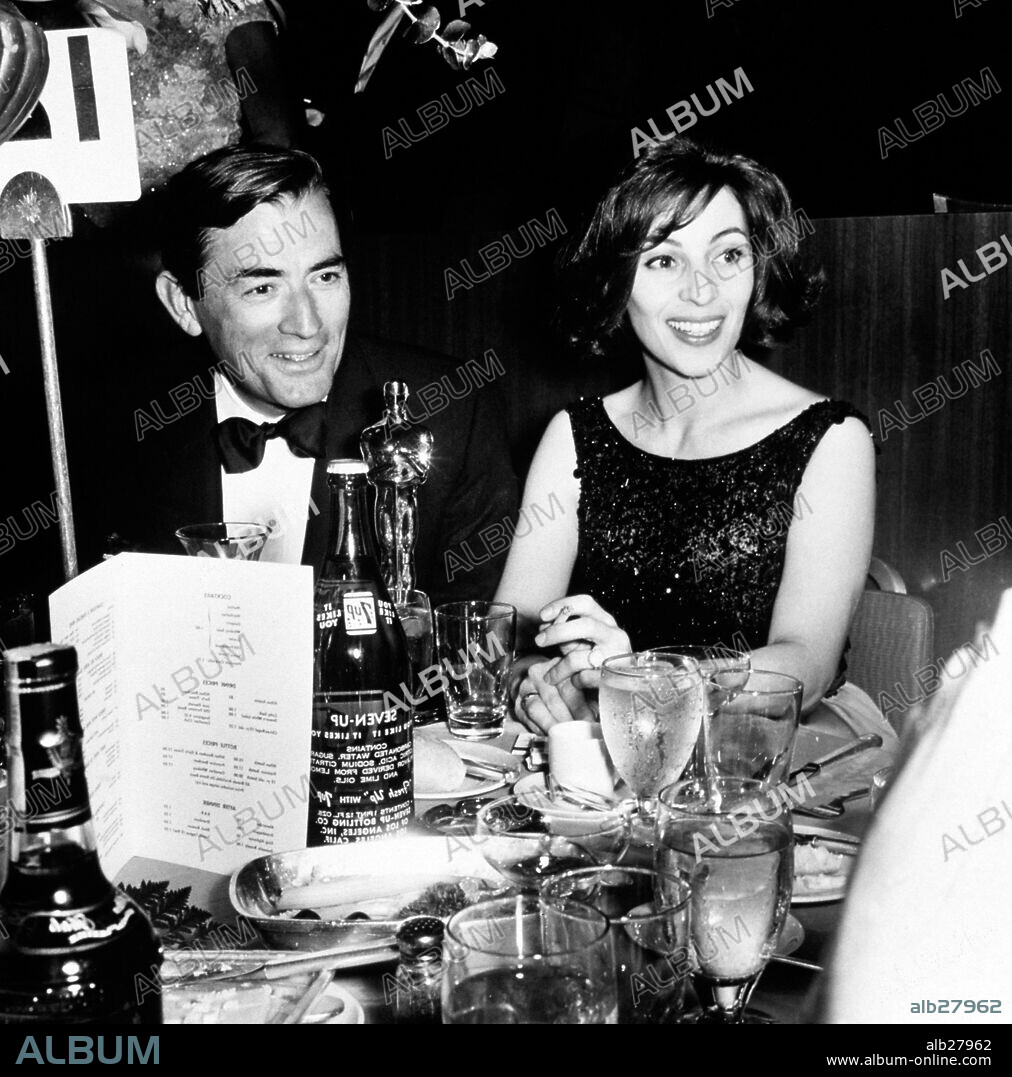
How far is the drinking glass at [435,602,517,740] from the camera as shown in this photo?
139cm

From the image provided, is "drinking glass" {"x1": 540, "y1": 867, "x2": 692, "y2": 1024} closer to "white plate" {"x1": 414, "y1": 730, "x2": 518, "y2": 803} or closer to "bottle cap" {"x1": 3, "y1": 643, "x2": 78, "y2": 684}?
"bottle cap" {"x1": 3, "y1": 643, "x2": 78, "y2": 684}

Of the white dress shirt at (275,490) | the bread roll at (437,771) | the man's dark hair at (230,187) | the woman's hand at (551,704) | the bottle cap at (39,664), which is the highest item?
the man's dark hair at (230,187)

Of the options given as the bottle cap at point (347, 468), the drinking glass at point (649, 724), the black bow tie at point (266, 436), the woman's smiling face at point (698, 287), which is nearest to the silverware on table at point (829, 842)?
the drinking glass at point (649, 724)

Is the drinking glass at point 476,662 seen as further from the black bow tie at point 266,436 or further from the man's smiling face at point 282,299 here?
the man's smiling face at point 282,299

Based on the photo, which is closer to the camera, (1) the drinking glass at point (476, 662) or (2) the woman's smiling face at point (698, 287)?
(1) the drinking glass at point (476, 662)

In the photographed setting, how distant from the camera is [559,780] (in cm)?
112

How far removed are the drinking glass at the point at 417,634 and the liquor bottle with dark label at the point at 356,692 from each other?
0.24 m

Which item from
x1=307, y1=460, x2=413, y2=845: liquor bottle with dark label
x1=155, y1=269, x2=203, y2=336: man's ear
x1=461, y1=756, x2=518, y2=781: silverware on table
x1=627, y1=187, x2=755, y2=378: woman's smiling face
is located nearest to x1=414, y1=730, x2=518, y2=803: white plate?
x1=461, y1=756, x2=518, y2=781: silverware on table

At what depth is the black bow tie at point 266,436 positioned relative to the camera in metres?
2.23

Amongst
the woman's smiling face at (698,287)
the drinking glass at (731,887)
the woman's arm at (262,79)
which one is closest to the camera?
the drinking glass at (731,887)

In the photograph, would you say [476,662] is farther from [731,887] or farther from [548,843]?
[731,887]

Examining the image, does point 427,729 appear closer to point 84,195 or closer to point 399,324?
point 84,195

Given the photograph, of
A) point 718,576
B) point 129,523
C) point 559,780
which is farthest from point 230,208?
point 559,780

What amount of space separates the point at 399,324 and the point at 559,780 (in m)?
2.94
